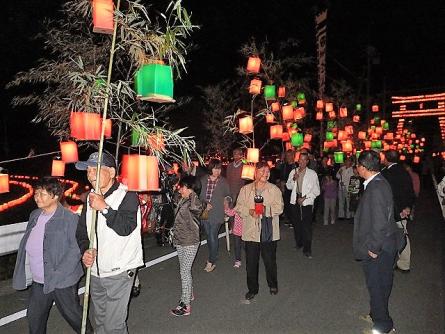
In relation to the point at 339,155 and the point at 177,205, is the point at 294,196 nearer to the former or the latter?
the point at 177,205

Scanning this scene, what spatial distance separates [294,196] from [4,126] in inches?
627

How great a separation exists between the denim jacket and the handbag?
253 cm

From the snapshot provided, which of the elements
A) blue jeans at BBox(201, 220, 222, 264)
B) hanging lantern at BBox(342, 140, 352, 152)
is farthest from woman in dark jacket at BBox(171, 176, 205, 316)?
hanging lantern at BBox(342, 140, 352, 152)

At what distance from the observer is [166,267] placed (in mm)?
7473

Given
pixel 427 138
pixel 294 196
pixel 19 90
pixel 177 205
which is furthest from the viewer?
pixel 427 138

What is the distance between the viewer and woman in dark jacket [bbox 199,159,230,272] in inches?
286

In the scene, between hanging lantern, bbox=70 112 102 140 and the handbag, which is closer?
hanging lantern, bbox=70 112 102 140

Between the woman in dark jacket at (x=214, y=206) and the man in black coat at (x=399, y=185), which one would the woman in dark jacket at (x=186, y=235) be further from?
Answer: the man in black coat at (x=399, y=185)

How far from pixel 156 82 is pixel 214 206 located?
11.9 feet

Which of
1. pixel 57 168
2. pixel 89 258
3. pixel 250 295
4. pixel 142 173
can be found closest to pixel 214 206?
pixel 250 295

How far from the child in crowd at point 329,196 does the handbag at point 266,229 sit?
6.10 meters

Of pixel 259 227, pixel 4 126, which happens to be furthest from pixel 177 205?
pixel 4 126

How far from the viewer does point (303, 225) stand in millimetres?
8383

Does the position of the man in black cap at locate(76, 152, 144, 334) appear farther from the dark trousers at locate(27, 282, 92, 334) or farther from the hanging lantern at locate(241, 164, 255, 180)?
the hanging lantern at locate(241, 164, 255, 180)
